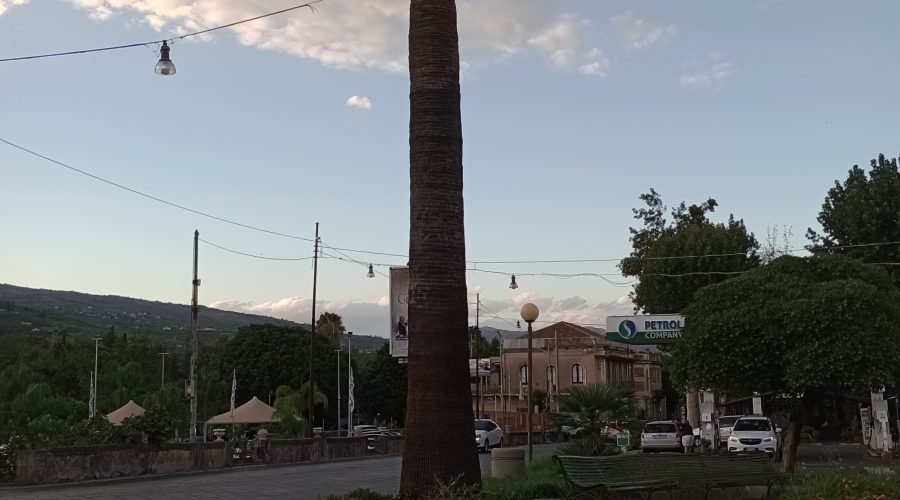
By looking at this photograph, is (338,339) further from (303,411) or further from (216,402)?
(303,411)

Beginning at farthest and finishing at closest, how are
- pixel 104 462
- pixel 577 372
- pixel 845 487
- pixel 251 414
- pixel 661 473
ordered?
pixel 577 372 → pixel 251 414 → pixel 104 462 → pixel 661 473 → pixel 845 487

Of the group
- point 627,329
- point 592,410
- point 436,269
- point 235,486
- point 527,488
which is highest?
point 627,329

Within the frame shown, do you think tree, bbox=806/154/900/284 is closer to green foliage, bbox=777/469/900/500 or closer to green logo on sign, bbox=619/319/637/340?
green logo on sign, bbox=619/319/637/340

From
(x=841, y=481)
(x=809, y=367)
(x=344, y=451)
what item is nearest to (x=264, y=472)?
(x=344, y=451)

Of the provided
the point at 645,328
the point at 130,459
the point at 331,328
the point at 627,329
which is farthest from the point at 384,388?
the point at 130,459

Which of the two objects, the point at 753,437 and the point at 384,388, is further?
the point at 384,388

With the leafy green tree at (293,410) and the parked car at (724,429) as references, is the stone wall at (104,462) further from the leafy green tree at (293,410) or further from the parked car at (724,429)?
the leafy green tree at (293,410)

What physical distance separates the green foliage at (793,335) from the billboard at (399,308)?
8558 millimetres

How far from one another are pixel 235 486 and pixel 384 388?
224ft

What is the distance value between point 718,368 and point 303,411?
45891 mm

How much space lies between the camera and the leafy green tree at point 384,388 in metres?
88.5

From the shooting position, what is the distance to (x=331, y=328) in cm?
8850

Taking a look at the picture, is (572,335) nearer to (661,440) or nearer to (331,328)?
(331,328)

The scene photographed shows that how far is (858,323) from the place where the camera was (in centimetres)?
2223
